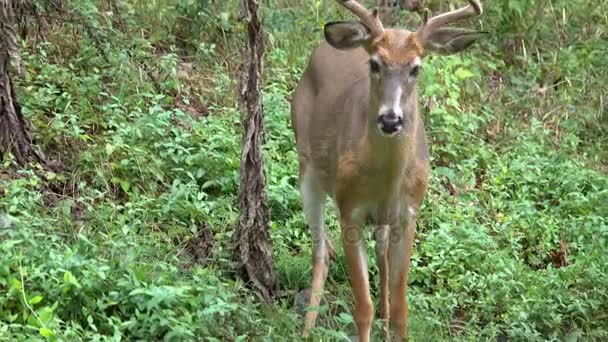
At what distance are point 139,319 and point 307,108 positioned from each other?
2.31 m

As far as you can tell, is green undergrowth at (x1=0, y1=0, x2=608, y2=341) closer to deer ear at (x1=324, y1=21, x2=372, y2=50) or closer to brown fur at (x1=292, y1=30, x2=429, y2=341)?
brown fur at (x1=292, y1=30, x2=429, y2=341)

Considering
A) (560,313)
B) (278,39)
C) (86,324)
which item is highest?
(278,39)

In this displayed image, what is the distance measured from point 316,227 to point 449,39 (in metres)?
1.51

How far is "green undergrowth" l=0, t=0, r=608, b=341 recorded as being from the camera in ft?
17.6

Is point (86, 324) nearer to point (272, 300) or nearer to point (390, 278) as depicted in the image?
point (272, 300)

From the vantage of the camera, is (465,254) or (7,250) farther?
(465,254)

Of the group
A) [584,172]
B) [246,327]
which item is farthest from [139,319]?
[584,172]

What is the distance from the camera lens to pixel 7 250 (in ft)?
17.3

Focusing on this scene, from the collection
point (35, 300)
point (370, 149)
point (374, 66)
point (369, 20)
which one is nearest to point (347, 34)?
point (369, 20)

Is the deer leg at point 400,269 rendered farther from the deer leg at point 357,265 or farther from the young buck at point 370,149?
the deer leg at point 357,265

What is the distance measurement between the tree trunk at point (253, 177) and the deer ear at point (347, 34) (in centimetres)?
38

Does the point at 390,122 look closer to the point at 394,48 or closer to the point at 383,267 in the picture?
the point at 394,48

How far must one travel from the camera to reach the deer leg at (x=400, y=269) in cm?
621

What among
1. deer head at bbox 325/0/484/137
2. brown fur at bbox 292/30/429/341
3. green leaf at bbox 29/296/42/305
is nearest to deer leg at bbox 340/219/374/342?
brown fur at bbox 292/30/429/341
